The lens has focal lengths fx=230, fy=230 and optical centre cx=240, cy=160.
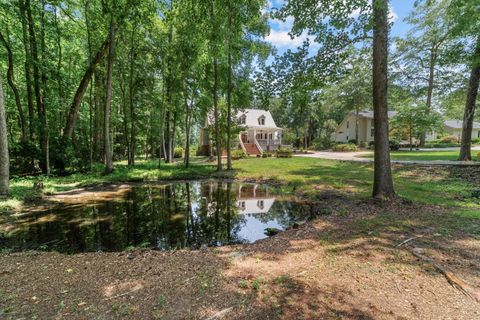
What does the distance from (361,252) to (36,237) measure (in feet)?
22.4

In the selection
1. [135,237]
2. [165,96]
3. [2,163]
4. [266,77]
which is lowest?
[135,237]

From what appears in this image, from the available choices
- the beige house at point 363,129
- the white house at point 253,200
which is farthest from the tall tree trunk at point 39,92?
the beige house at point 363,129

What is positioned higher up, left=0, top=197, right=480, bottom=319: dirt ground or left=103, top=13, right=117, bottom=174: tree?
left=103, top=13, right=117, bottom=174: tree

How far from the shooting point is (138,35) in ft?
51.2

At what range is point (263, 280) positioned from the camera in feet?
10.6

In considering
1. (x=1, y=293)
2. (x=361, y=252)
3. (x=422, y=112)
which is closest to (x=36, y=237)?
(x=1, y=293)

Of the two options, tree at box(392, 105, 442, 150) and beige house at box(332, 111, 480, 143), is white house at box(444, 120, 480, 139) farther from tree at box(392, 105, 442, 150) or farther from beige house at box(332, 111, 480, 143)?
tree at box(392, 105, 442, 150)

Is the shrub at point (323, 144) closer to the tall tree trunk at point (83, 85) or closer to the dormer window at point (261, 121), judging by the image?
the dormer window at point (261, 121)

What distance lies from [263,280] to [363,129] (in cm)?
3943

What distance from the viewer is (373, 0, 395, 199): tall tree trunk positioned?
6.08m

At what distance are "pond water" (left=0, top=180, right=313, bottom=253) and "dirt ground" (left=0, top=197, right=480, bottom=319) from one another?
813 mm

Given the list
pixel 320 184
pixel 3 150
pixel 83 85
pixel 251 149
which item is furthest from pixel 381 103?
pixel 251 149

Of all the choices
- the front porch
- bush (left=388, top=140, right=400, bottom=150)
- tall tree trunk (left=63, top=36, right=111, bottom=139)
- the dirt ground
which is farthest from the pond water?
bush (left=388, top=140, right=400, bottom=150)

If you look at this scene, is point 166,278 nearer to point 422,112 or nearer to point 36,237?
point 36,237
